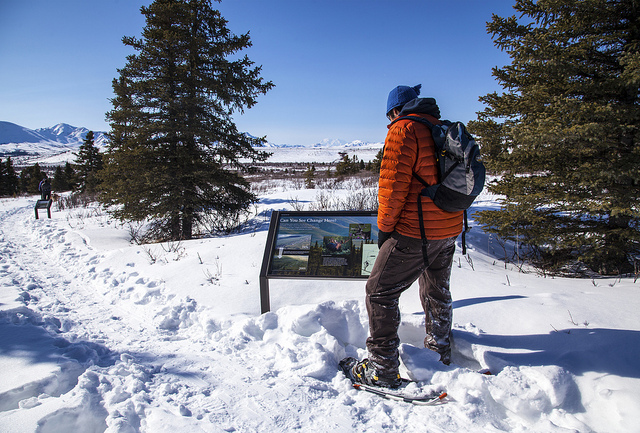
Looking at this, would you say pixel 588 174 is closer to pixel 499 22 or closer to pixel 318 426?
pixel 499 22

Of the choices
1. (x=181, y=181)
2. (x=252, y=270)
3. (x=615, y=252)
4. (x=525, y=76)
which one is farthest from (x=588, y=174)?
(x=181, y=181)

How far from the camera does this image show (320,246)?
3.56 metres

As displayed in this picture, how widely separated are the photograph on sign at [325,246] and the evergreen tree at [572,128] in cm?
344

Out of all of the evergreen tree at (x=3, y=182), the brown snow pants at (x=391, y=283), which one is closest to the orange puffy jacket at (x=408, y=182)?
the brown snow pants at (x=391, y=283)

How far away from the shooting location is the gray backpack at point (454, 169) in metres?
2.05

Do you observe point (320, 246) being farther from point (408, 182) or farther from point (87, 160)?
point (87, 160)

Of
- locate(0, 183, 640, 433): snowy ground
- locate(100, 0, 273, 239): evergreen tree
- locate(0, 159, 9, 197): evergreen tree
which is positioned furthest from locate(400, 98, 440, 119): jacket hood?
locate(0, 159, 9, 197): evergreen tree

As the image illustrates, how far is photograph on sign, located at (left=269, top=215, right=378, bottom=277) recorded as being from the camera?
3.43 metres

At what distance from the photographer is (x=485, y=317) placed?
315 centimetres

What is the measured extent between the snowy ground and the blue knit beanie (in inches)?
76.8

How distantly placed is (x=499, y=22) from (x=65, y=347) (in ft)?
27.2

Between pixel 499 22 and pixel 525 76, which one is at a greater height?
pixel 499 22

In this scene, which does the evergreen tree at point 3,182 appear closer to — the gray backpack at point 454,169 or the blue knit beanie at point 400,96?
the blue knit beanie at point 400,96

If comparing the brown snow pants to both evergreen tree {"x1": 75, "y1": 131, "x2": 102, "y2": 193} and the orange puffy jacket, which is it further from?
evergreen tree {"x1": 75, "y1": 131, "x2": 102, "y2": 193}
